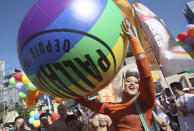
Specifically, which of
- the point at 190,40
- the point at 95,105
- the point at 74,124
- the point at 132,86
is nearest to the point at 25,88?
the point at 74,124

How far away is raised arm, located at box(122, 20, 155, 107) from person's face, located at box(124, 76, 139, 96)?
112 mm

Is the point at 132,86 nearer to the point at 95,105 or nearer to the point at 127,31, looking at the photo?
the point at 95,105

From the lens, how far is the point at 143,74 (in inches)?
62.3

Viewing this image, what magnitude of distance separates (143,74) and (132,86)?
0.27 m

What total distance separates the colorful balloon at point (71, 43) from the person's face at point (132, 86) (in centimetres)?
32

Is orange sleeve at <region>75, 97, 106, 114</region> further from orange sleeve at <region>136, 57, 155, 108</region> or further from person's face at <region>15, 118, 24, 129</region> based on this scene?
person's face at <region>15, 118, 24, 129</region>

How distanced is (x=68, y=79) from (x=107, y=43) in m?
0.51

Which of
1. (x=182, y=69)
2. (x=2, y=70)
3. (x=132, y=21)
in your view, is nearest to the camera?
(x=182, y=69)

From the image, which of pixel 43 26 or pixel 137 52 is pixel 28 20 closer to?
pixel 43 26

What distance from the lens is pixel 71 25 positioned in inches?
55.1

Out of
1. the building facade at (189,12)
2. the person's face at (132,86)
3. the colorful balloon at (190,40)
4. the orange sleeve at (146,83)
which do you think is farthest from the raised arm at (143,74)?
the building facade at (189,12)

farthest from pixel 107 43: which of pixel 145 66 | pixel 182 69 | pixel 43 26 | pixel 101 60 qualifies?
pixel 182 69

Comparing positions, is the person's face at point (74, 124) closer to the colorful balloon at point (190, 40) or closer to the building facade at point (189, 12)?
the colorful balloon at point (190, 40)

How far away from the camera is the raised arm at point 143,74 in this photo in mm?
1574
